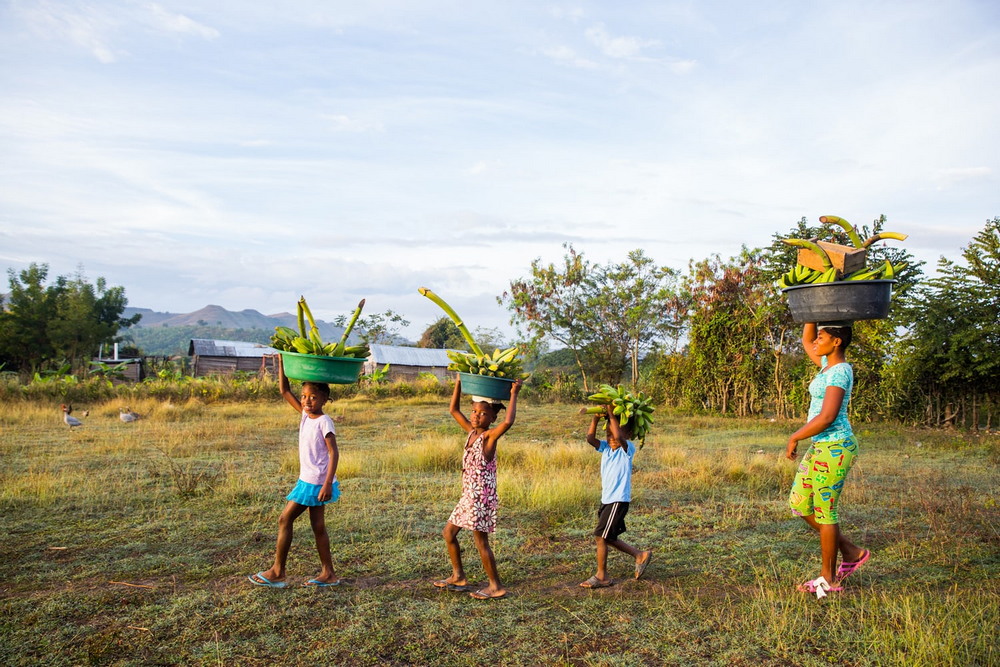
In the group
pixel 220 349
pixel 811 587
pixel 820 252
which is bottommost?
pixel 811 587

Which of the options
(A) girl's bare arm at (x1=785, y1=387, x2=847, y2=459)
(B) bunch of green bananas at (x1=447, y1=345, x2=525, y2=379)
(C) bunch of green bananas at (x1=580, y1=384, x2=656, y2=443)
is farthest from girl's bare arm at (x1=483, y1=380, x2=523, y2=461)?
(A) girl's bare arm at (x1=785, y1=387, x2=847, y2=459)

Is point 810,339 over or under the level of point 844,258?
under

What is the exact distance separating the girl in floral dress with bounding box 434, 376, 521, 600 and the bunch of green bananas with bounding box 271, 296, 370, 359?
2.87ft

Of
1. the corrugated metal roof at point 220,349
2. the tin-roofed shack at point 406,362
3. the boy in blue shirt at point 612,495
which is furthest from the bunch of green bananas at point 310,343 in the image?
the corrugated metal roof at point 220,349

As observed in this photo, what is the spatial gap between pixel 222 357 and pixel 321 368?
3890cm

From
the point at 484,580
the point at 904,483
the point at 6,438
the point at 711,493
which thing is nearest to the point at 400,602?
the point at 484,580

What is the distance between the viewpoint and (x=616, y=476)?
5027 mm

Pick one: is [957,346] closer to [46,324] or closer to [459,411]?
[459,411]

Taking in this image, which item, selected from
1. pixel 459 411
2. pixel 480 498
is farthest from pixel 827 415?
pixel 459 411

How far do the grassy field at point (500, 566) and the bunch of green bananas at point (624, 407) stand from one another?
4.03 ft

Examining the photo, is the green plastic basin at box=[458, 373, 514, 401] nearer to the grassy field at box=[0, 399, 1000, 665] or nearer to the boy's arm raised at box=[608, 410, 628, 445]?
the boy's arm raised at box=[608, 410, 628, 445]

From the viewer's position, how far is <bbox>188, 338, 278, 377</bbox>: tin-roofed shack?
129 feet

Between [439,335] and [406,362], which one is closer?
[406,362]

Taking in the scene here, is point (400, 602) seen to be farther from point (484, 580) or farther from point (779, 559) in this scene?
point (779, 559)
